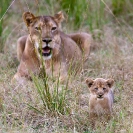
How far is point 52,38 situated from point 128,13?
3353 mm

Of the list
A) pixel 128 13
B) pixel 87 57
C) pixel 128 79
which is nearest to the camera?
pixel 128 79

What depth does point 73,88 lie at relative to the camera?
237 inches

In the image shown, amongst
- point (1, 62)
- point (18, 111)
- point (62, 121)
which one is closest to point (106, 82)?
point (62, 121)

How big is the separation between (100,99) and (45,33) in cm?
192

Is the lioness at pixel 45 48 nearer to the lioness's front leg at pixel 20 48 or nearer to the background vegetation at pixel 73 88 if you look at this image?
the lioness's front leg at pixel 20 48

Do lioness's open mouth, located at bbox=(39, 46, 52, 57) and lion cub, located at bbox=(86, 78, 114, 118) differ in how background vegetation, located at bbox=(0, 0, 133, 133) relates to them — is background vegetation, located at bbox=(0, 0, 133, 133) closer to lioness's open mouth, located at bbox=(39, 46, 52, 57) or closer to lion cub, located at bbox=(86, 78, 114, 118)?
lion cub, located at bbox=(86, 78, 114, 118)

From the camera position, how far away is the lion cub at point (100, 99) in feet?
16.7

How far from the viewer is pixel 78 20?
9312mm

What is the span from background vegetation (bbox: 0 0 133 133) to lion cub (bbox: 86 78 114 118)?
0.32 ft

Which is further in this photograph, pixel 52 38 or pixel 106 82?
pixel 52 38

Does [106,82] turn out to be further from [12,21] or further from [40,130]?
[12,21]

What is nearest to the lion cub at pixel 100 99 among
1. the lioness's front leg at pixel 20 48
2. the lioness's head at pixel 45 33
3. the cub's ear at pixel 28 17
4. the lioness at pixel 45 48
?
the lioness at pixel 45 48

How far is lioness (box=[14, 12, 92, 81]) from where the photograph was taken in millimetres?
6871

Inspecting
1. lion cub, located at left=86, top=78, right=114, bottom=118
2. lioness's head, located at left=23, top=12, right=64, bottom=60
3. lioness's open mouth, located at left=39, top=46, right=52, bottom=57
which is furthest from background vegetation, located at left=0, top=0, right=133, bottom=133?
lioness's open mouth, located at left=39, top=46, right=52, bottom=57
